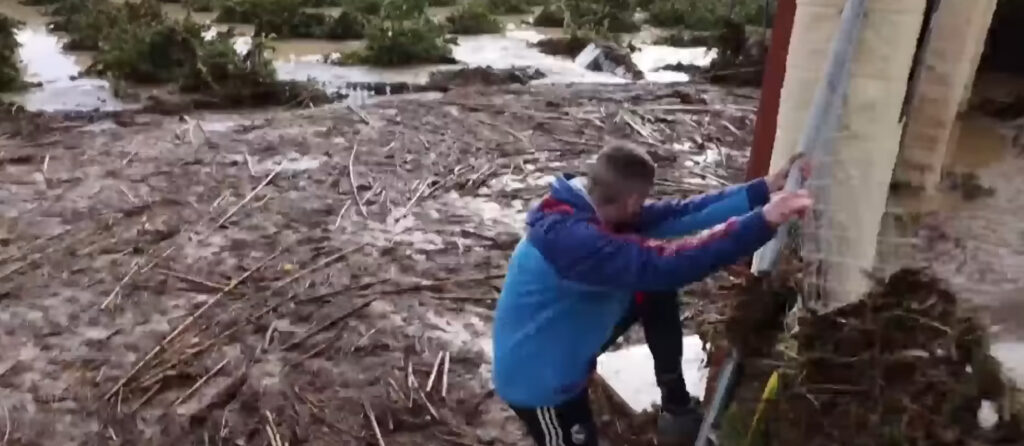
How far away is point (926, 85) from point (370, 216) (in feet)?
13.4

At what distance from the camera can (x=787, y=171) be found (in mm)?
2463

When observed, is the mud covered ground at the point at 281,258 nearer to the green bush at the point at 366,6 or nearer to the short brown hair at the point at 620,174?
the short brown hair at the point at 620,174

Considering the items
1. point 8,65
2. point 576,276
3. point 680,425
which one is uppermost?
point 576,276

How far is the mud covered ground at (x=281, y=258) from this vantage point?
13.0 ft

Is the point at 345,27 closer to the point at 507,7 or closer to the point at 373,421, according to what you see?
the point at 507,7

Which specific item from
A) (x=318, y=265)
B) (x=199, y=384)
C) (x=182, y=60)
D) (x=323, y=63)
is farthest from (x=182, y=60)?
(x=199, y=384)

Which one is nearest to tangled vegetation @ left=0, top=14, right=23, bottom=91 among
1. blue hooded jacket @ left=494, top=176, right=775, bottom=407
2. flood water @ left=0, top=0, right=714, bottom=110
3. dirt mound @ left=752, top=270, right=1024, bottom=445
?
flood water @ left=0, top=0, right=714, bottom=110

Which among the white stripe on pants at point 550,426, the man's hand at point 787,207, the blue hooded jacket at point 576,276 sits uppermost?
the man's hand at point 787,207

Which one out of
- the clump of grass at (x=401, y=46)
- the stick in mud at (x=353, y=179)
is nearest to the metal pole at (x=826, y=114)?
the stick in mud at (x=353, y=179)

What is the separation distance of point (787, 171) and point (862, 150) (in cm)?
20

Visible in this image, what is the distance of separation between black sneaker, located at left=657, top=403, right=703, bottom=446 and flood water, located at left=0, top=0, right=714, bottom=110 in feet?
23.0

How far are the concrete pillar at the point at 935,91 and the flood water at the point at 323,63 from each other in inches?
299

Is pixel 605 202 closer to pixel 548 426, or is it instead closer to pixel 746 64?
pixel 548 426

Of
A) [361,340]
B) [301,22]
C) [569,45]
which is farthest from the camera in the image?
[301,22]
